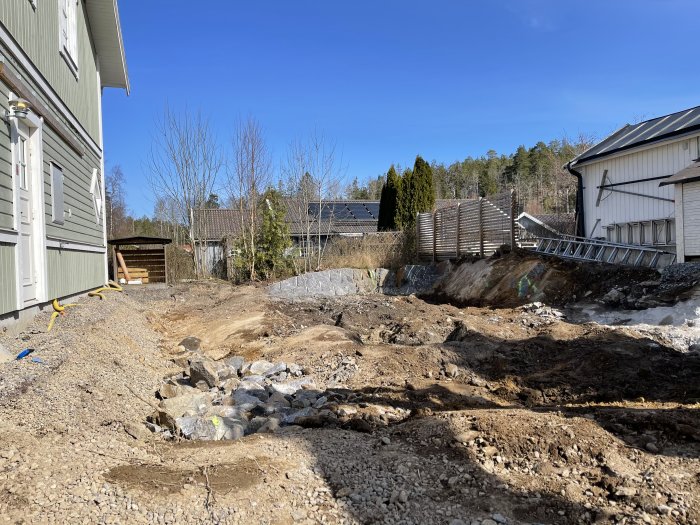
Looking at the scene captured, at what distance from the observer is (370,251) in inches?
788

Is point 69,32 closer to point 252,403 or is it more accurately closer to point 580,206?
point 252,403

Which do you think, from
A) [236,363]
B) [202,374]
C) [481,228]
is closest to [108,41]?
[236,363]

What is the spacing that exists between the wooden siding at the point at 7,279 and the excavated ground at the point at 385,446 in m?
0.42

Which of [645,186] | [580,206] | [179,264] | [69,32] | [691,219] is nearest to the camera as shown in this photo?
[69,32]

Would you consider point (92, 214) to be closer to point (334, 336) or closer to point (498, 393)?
point (334, 336)

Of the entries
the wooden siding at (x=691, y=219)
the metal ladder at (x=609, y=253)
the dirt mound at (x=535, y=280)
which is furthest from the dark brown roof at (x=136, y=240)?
the wooden siding at (x=691, y=219)

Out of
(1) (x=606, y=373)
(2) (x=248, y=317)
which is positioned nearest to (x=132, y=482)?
(1) (x=606, y=373)

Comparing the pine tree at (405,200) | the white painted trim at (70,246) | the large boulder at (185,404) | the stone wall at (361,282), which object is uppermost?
the pine tree at (405,200)

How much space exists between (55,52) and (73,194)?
2.59 meters

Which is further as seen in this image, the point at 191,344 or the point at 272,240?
the point at 272,240

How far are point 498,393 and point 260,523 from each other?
4143 millimetres

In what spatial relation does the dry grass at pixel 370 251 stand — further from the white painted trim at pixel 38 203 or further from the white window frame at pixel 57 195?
the white painted trim at pixel 38 203

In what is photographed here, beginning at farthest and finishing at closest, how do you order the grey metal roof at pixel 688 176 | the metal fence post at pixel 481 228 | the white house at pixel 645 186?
the metal fence post at pixel 481 228 → the white house at pixel 645 186 → the grey metal roof at pixel 688 176

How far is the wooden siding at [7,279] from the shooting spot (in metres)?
5.91
